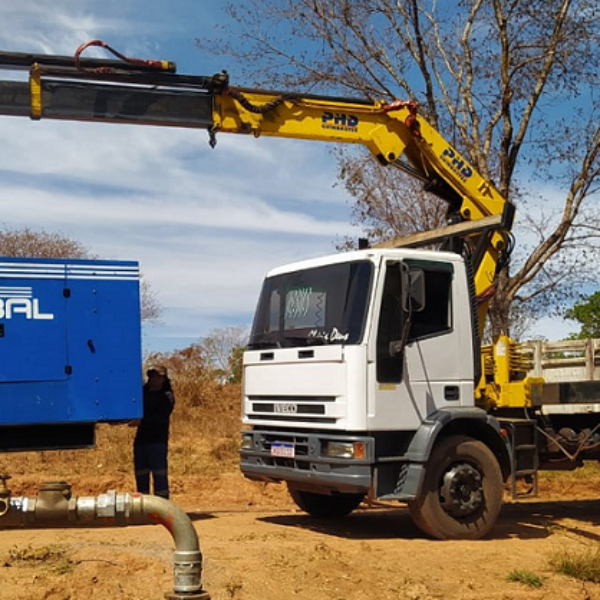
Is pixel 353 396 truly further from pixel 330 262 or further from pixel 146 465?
pixel 146 465

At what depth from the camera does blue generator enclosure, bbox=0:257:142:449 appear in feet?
32.9

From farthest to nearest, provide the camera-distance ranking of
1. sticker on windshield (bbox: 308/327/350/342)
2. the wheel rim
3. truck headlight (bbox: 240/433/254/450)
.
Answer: truck headlight (bbox: 240/433/254/450), the wheel rim, sticker on windshield (bbox: 308/327/350/342)

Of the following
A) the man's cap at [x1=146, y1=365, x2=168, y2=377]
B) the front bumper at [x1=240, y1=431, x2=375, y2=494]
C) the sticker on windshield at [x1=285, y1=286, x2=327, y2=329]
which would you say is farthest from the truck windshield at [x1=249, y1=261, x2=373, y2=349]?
the man's cap at [x1=146, y1=365, x2=168, y2=377]

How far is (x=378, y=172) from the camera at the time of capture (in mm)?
22578

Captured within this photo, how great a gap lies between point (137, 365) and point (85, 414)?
0.80 meters

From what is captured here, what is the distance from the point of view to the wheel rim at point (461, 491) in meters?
9.75

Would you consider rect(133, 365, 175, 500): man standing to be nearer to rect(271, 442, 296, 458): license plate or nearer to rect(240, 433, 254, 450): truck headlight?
rect(240, 433, 254, 450): truck headlight

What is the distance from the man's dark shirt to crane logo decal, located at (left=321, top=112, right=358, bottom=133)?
3.84m

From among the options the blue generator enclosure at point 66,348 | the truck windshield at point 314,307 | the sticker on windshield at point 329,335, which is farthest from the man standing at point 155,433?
the sticker on windshield at point 329,335

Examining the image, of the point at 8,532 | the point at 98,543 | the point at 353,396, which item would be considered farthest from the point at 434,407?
the point at 8,532

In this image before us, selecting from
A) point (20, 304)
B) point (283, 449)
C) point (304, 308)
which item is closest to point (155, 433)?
point (283, 449)

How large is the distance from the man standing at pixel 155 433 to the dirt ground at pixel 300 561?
2.47ft

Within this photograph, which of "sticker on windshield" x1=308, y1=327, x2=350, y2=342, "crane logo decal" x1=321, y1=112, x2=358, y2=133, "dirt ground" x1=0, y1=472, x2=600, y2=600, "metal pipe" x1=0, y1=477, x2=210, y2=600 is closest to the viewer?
"metal pipe" x1=0, y1=477, x2=210, y2=600

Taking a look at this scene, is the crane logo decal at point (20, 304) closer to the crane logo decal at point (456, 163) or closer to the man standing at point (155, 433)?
the man standing at point (155, 433)
